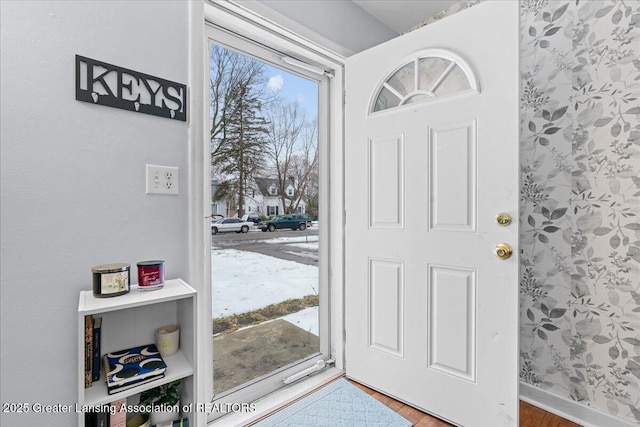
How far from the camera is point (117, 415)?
102 centimetres

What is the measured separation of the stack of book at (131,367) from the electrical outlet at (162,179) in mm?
592

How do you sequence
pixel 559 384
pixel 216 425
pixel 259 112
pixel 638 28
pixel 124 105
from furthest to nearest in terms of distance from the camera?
pixel 259 112 → pixel 559 384 → pixel 216 425 → pixel 638 28 → pixel 124 105

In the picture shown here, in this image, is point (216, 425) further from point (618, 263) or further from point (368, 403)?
point (618, 263)

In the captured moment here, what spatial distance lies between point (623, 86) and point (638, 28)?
0.81ft

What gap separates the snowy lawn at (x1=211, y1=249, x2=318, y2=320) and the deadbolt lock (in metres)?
1.14

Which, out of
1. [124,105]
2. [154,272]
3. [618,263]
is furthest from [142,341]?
[618,263]

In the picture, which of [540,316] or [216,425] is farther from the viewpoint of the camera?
[540,316]

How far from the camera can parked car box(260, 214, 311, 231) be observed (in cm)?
188

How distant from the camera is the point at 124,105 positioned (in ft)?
3.77

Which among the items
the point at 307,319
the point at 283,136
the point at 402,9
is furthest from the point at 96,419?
the point at 402,9

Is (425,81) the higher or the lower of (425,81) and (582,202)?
the higher

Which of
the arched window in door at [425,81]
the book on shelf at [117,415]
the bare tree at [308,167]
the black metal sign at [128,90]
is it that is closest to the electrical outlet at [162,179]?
the black metal sign at [128,90]

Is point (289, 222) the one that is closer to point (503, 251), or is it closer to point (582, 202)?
point (503, 251)

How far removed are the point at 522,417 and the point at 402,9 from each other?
8.06 feet
